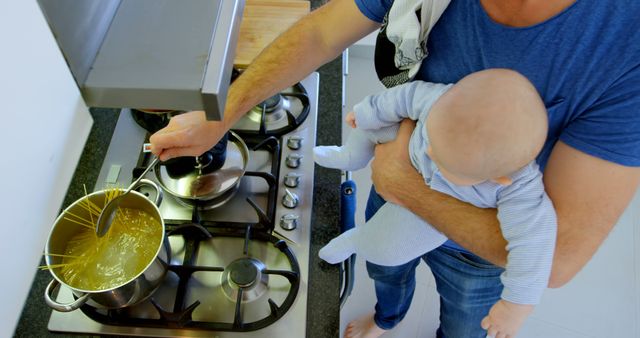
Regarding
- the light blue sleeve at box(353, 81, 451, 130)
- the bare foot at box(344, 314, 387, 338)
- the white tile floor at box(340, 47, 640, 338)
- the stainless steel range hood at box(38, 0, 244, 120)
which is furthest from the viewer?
the white tile floor at box(340, 47, 640, 338)

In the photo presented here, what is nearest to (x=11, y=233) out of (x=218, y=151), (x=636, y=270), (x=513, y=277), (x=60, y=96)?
(x=60, y=96)

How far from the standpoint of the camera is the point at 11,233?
0.97 m

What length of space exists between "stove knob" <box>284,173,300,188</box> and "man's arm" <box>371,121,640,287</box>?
0.20 metres

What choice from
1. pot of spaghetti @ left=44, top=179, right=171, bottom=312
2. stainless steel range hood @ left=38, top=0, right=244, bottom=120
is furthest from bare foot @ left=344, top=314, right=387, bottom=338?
stainless steel range hood @ left=38, top=0, right=244, bottom=120

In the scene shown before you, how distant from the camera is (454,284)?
1278 mm

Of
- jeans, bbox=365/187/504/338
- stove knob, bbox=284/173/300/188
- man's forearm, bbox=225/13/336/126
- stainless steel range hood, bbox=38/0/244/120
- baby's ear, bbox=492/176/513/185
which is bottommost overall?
jeans, bbox=365/187/504/338

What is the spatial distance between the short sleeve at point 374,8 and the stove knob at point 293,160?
377mm

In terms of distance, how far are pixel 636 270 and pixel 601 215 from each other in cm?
164

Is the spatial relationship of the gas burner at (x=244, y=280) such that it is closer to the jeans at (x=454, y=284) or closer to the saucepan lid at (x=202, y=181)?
the saucepan lid at (x=202, y=181)

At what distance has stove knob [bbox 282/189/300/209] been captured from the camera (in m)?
1.13

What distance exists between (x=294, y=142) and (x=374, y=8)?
15.4 inches

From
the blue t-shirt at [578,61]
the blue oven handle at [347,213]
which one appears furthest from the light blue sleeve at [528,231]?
the blue oven handle at [347,213]

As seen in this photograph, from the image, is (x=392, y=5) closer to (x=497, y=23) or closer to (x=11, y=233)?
(x=497, y=23)

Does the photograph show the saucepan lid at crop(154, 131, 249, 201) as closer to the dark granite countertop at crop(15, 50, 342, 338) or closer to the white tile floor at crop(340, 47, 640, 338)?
the dark granite countertop at crop(15, 50, 342, 338)
